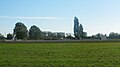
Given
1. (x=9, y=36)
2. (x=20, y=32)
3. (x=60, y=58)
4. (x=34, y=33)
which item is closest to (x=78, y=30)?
(x=34, y=33)

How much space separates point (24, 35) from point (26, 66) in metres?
Result: 147

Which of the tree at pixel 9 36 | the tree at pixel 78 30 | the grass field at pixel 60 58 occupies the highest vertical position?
the tree at pixel 78 30

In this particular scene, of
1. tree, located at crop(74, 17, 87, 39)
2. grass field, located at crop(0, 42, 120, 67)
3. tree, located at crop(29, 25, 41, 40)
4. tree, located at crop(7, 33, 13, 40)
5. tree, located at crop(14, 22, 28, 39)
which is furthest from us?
tree, located at crop(29, 25, 41, 40)

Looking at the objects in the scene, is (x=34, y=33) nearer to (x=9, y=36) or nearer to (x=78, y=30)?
(x=9, y=36)

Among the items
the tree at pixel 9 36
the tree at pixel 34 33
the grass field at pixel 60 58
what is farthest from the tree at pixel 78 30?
the grass field at pixel 60 58

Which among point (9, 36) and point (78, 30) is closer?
point (78, 30)

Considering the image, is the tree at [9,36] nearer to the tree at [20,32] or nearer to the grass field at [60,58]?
the tree at [20,32]

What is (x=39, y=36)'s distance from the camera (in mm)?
180875

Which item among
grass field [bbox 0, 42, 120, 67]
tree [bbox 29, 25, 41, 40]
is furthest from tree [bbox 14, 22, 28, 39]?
grass field [bbox 0, 42, 120, 67]

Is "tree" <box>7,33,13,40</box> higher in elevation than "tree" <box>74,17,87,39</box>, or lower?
lower

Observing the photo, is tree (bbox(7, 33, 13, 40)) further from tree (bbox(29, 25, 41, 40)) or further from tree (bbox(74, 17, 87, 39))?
tree (bbox(74, 17, 87, 39))

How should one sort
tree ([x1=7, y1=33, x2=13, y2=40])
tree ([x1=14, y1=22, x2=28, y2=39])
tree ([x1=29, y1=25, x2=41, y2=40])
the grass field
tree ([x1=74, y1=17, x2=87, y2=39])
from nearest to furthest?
the grass field, tree ([x1=14, y1=22, x2=28, y2=39]), tree ([x1=74, y1=17, x2=87, y2=39]), tree ([x1=7, y1=33, x2=13, y2=40]), tree ([x1=29, y1=25, x2=41, y2=40])

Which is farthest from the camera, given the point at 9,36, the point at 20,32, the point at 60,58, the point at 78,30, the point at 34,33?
the point at 9,36

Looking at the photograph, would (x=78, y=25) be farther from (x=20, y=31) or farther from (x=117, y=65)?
(x=117, y=65)
